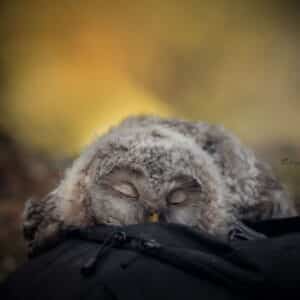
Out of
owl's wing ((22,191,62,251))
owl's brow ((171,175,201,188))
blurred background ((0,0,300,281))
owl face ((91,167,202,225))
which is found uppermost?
blurred background ((0,0,300,281))

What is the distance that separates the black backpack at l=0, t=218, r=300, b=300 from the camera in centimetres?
74

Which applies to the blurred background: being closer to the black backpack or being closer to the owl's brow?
the owl's brow

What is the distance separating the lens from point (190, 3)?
2129 mm

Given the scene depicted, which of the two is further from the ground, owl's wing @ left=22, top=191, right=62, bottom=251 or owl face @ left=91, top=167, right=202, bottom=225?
owl face @ left=91, top=167, right=202, bottom=225

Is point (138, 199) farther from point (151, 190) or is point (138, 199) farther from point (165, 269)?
point (165, 269)

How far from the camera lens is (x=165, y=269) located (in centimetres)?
79

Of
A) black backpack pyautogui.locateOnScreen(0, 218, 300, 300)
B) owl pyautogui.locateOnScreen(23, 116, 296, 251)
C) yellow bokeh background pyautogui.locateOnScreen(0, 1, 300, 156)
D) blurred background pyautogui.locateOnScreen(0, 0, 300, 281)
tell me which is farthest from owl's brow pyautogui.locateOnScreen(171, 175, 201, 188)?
yellow bokeh background pyautogui.locateOnScreen(0, 1, 300, 156)

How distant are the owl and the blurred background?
65cm


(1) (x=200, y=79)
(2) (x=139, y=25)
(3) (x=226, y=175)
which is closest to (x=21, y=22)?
(2) (x=139, y=25)

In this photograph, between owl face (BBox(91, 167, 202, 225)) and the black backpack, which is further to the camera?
owl face (BBox(91, 167, 202, 225))

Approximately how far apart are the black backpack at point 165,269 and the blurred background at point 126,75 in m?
1.05

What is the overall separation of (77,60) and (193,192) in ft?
3.74

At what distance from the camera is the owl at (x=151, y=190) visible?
1.10 meters

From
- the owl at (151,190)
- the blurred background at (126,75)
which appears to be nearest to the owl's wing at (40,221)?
the owl at (151,190)
